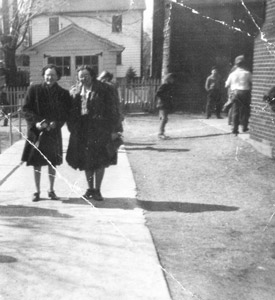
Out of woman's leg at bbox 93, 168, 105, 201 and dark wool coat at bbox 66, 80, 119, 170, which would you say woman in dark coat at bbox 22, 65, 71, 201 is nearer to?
dark wool coat at bbox 66, 80, 119, 170

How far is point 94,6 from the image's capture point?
25859mm

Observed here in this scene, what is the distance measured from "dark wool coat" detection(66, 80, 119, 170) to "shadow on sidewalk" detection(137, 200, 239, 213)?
0.66 metres

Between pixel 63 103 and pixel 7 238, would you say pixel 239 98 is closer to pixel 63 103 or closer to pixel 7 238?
pixel 63 103

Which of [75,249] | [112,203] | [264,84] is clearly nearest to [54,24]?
[264,84]

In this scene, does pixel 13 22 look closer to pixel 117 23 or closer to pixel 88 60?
pixel 88 60

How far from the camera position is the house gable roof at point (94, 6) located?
982 inches

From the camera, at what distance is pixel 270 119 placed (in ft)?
26.2

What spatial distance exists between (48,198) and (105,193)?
0.70 meters

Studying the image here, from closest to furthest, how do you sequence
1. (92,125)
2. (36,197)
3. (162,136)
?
(92,125)
(36,197)
(162,136)

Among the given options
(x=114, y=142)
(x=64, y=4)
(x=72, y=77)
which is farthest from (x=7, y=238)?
(x=64, y=4)

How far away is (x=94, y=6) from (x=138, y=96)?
38.3 ft

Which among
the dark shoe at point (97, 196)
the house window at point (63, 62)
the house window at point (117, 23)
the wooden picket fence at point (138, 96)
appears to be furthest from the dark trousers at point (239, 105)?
the house window at point (117, 23)

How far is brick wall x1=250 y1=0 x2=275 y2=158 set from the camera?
7904 millimetres

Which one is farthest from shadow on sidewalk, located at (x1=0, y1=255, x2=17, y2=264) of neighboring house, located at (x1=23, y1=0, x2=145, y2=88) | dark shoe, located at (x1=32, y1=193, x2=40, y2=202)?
neighboring house, located at (x1=23, y1=0, x2=145, y2=88)
